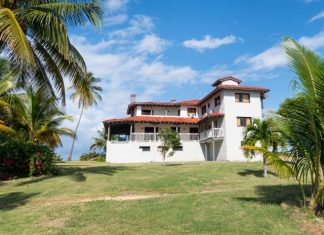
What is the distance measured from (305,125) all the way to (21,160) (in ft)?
51.3

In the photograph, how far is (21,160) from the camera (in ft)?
63.3

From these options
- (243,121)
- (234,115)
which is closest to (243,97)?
(234,115)

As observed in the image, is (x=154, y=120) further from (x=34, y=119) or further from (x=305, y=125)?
(x=305, y=125)

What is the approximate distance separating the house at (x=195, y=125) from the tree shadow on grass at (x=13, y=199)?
918 inches

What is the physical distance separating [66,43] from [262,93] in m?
27.6

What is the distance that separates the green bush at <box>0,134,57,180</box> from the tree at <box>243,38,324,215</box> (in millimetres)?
13979

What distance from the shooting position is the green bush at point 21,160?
1896 centimetres

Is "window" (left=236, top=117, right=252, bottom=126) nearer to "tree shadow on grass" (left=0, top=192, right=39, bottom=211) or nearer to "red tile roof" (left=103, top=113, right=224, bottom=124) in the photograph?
"red tile roof" (left=103, top=113, right=224, bottom=124)

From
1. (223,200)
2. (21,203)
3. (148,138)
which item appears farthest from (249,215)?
(148,138)

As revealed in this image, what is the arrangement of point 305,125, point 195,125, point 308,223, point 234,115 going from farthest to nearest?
point 195,125 < point 234,115 < point 305,125 < point 308,223

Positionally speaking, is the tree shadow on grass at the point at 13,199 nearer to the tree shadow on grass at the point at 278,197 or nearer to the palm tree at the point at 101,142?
the tree shadow on grass at the point at 278,197

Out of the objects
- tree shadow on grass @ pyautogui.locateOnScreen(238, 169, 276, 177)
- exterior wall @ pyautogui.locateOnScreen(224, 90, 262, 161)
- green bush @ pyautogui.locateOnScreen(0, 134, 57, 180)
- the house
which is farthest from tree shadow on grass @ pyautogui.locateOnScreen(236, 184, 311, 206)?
exterior wall @ pyautogui.locateOnScreen(224, 90, 262, 161)

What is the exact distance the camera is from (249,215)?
9008mm

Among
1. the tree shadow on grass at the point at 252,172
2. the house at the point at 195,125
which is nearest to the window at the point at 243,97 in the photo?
the house at the point at 195,125
